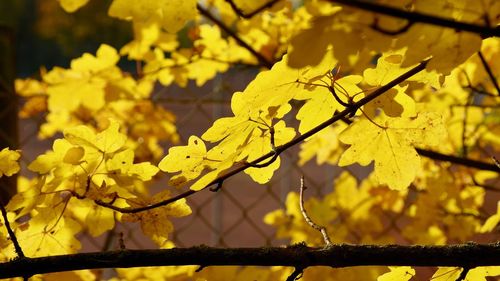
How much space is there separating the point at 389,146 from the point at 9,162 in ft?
1.19

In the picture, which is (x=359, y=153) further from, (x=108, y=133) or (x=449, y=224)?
(x=449, y=224)

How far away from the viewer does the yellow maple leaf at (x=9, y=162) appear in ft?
2.41

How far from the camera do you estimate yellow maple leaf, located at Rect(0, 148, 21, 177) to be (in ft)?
2.41

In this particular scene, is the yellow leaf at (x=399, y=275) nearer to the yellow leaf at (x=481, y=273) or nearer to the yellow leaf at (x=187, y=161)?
the yellow leaf at (x=481, y=273)

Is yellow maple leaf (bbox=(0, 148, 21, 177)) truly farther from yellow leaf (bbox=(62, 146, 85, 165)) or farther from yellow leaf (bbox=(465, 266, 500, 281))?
yellow leaf (bbox=(465, 266, 500, 281))

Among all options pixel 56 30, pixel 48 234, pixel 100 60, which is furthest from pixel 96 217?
pixel 56 30

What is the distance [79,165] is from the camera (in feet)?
2.57

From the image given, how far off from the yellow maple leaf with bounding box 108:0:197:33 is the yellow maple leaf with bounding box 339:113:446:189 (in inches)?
8.1

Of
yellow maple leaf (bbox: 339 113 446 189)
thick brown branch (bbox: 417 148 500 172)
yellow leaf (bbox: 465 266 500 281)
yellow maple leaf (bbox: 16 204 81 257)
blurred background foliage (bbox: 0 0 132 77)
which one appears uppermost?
blurred background foliage (bbox: 0 0 132 77)

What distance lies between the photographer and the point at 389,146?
2.37 feet

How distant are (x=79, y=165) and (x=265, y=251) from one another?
270 mm

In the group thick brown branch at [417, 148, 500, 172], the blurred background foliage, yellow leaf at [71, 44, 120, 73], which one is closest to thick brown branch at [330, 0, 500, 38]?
thick brown branch at [417, 148, 500, 172]

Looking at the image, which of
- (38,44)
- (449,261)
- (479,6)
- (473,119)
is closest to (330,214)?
(473,119)

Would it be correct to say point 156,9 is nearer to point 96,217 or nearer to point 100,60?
point 96,217
